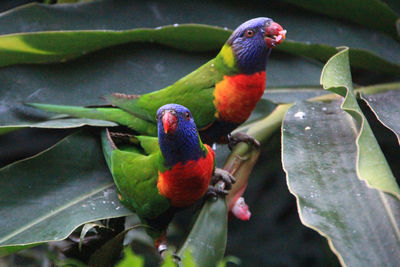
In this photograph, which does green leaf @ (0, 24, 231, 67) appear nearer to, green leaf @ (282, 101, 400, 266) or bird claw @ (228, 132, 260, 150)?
bird claw @ (228, 132, 260, 150)

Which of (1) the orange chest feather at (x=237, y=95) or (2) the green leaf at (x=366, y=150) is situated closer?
(2) the green leaf at (x=366, y=150)

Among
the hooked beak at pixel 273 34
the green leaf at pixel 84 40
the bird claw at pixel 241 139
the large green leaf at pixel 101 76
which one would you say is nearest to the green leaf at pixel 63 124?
the large green leaf at pixel 101 76

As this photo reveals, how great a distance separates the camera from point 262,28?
56.0 inches

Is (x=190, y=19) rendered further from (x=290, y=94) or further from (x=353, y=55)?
(x=353, y=55)

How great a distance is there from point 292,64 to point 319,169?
73 cm

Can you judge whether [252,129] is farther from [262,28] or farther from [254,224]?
[254,224]

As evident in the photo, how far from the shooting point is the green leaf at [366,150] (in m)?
0.84

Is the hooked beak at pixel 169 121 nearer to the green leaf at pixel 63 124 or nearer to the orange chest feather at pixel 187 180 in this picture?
the orange chest feather at pixel 187 180

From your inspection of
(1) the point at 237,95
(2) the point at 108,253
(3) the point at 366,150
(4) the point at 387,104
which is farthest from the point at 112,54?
(3) the point at 366,150

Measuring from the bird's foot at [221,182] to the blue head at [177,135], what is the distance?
10 centimetres

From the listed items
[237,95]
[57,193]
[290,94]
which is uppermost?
[237,95]

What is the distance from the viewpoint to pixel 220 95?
147 centimetres

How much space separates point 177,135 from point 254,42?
0.43 meters

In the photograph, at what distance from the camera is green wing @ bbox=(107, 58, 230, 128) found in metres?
1.47
